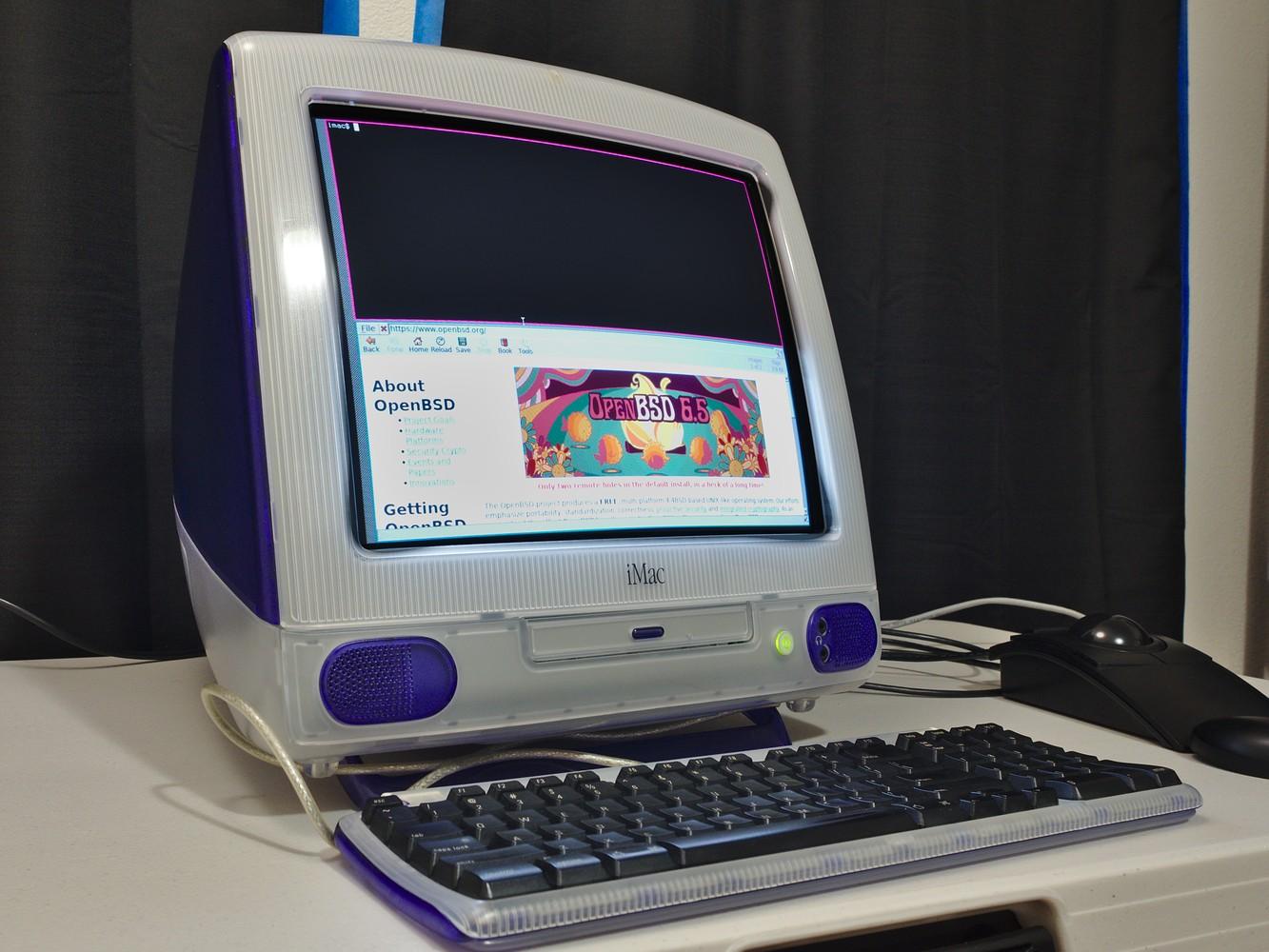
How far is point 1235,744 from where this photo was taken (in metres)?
0.58

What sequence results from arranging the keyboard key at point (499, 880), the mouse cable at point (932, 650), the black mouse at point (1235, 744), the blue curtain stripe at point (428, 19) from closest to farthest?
1. the keyboard key at point (499, 880)
2. the black mouse at point (1235, 744)
3. the mouse cable at point (932, 650)
4. the blue curtain stripe at point (428, 19)

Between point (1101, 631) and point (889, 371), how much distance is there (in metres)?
0.55

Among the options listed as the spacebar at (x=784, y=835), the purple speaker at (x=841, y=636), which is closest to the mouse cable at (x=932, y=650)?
the purple speaker at (x=841, y=636)

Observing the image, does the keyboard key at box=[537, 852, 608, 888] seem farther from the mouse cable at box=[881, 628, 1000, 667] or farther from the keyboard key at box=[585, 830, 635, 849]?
the mouse cable at box=[881, 628, 1000, 667]

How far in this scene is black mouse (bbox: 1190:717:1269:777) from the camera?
574mm

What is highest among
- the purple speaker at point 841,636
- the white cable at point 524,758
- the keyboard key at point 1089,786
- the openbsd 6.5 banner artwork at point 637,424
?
the openbsd 6.5 banner artwork at point 637,424

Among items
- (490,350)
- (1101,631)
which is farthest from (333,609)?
(1101,631)

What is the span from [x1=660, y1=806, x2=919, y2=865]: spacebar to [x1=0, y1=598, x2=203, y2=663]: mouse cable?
61 centimetres

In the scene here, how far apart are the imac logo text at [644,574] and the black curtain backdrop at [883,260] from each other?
1.73ft

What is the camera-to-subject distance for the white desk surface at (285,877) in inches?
14.5

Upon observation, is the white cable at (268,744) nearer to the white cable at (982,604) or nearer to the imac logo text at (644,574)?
the imac logo text at (644,574)

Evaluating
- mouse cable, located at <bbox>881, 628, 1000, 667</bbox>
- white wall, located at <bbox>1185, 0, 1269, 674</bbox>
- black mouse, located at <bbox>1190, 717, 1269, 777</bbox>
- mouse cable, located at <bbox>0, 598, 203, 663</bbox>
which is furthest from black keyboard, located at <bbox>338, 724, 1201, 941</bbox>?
white wall, located at <bbox>1185, 0, 1269, 674</bbox>

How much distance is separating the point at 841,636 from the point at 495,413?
10.1 inches

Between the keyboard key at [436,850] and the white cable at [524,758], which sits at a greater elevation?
the keyboard key at [436,850]
